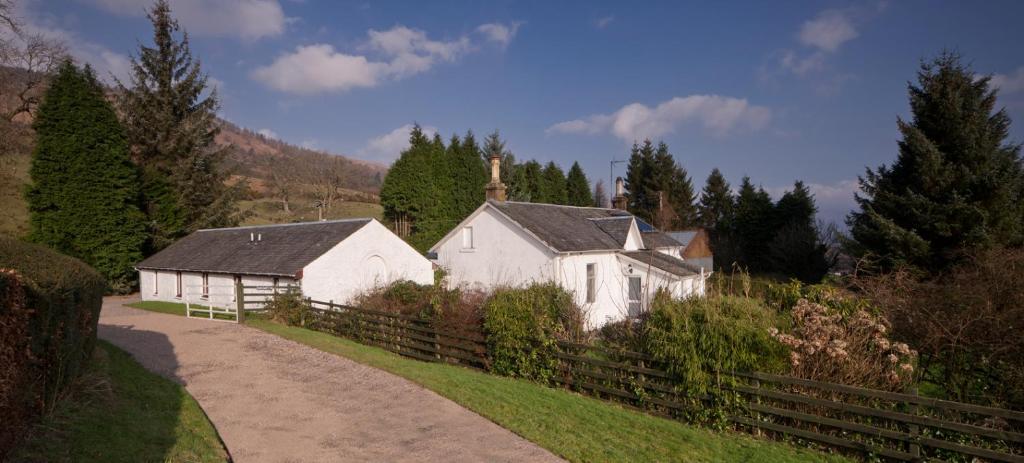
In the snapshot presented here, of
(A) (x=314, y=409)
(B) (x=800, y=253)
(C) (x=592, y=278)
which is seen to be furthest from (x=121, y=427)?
(B) (x=800, y=253)

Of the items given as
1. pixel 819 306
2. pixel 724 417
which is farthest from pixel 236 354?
pixel 819 306

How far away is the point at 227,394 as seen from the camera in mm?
10430

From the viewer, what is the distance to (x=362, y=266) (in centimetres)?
2548

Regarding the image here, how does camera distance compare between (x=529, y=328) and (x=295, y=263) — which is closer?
(x=529, y=328)

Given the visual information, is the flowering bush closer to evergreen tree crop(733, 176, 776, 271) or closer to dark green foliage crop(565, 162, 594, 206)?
evergreen tree crop(733, 176, 776, 271)

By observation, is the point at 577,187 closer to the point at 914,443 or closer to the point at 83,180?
the point at 83,180

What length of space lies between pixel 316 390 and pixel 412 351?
5171 millimetres

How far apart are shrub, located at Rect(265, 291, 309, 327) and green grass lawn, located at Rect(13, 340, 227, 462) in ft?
32.4

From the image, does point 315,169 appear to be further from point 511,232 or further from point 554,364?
point 554,364

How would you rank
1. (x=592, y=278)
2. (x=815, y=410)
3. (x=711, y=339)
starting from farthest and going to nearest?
(x=592, y=278)
(x=711, y=339)
(x=815, y=410)

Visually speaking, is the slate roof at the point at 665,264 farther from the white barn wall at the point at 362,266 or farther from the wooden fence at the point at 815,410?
the wooden fence at the point at 815,410

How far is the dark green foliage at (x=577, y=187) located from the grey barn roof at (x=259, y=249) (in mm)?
39940

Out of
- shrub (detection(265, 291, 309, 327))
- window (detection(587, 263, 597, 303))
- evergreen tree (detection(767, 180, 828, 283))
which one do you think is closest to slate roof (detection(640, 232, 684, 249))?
window (detection(587, 263, 597, 303))

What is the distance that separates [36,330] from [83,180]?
109ft
